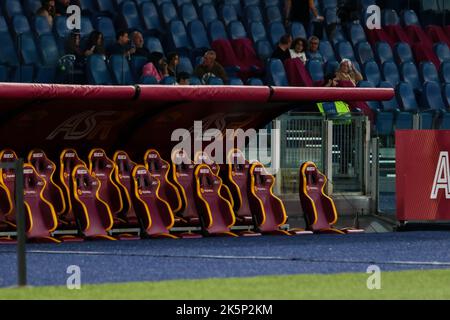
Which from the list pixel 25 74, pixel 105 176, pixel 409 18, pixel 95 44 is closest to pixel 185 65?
pixel 95 44

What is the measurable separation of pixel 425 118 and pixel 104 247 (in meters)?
9.51

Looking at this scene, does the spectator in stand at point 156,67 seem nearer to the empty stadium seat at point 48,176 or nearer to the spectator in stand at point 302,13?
the spectator in stand at point 302,13

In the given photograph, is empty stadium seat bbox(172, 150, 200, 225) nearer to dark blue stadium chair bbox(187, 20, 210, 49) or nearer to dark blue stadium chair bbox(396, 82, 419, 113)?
dark blue stadium chair bbox(187, 20, 210, 49)

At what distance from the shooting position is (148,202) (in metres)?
19.6

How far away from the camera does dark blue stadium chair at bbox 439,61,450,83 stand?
29094mm

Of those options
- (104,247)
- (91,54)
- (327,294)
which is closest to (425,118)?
(91,54)

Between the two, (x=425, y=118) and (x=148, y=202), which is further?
(x=425, y=118)

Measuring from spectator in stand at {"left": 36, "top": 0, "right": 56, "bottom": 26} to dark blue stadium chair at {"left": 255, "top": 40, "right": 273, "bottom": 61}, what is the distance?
4.11m

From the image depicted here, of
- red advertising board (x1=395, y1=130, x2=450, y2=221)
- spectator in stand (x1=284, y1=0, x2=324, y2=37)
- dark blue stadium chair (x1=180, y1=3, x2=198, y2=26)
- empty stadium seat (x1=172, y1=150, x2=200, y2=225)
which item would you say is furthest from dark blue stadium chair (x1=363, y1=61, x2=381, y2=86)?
empty stadium seat (x1=172, y1=150, x2=200, y2=225)
